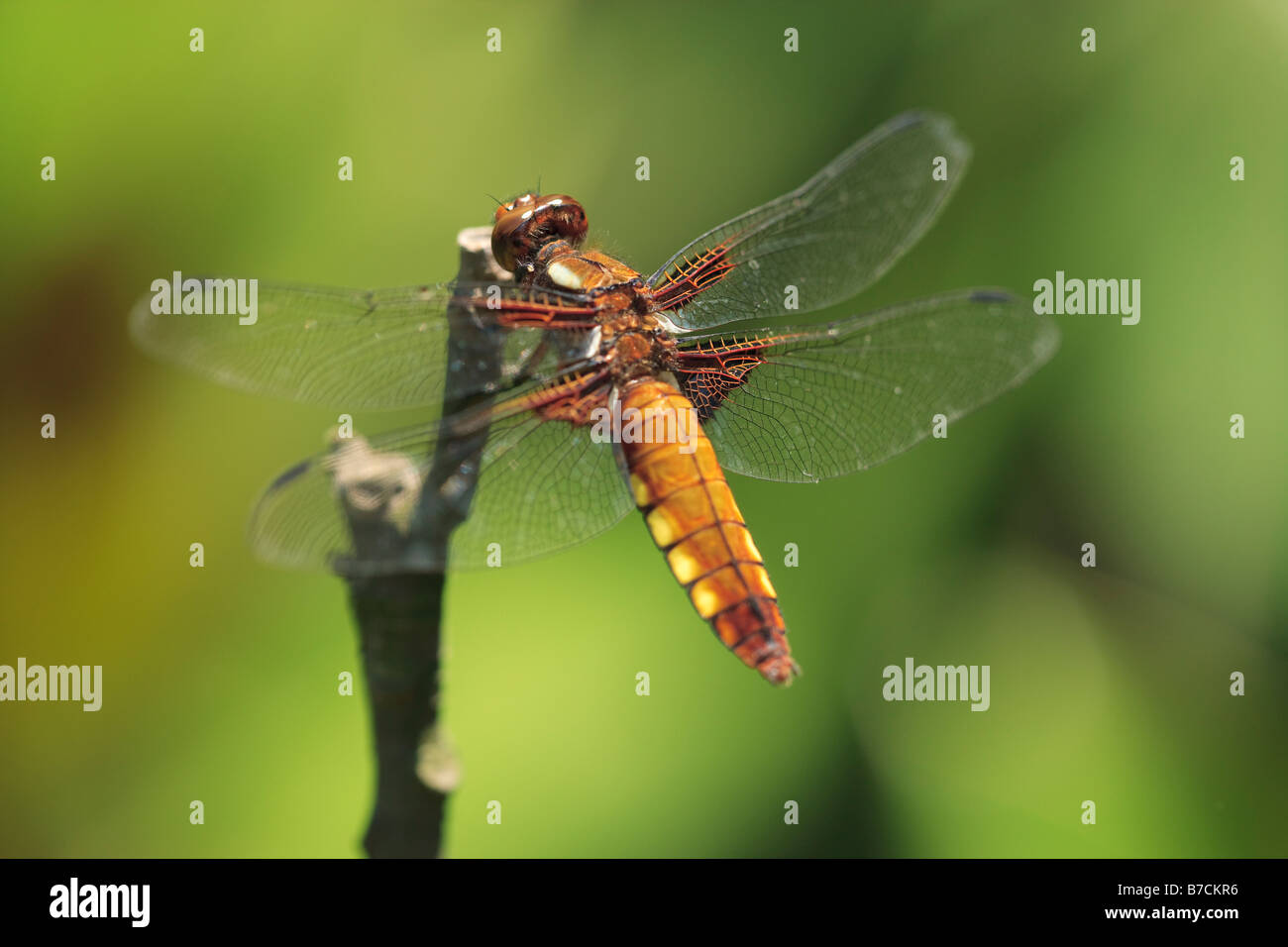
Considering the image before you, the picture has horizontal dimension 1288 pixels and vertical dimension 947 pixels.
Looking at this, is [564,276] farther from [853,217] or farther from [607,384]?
[853,217]

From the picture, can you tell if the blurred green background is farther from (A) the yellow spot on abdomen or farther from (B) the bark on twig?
(B) the bark on twig

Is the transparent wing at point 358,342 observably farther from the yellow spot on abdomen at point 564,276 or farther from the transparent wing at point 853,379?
the transparent wing at point 853,379

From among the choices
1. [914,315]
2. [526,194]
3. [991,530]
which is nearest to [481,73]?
[526,194]

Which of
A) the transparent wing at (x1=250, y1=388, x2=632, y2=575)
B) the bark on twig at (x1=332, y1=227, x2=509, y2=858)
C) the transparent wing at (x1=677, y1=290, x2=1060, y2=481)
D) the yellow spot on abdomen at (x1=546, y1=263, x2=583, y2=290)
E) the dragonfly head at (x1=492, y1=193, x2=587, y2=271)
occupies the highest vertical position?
the dragonfly head at (x1=492, y1=193, x2=587, y2=271)

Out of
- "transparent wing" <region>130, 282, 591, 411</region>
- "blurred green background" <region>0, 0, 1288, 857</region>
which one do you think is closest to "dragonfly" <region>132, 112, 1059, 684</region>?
"transparent wing" <region>130, 282, 591, 411</region>

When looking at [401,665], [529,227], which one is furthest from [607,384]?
[401,665]

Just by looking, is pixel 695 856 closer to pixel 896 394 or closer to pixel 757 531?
pixel 757 531

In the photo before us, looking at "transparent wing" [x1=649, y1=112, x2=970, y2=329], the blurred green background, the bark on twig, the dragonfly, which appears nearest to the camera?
the bark on twig

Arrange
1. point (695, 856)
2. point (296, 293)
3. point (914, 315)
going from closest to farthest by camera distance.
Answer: point (296, 293), point (914, 315), point (695, 856)

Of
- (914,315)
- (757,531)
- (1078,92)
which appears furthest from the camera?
(1078,92)
